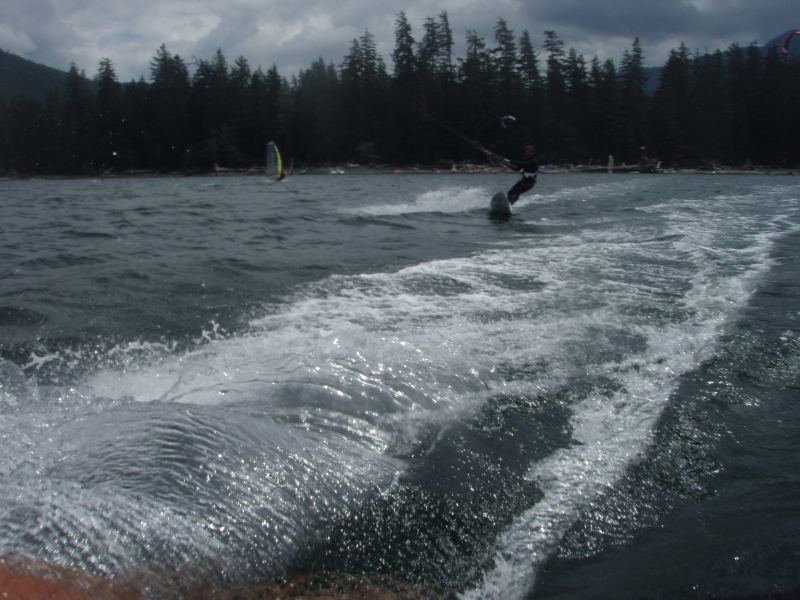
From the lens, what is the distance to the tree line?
56.8 meters

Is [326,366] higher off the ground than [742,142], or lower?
lower

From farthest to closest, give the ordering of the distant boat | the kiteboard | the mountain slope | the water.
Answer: the mountain slope, the distant boat, the kiteboard, the water

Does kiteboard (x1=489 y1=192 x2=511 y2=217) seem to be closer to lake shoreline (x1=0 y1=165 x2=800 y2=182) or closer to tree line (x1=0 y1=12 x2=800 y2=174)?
lake shoreline (x1=0 y1=165 x2=800 y2=182)

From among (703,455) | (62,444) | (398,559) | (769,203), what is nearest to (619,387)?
(703,455)

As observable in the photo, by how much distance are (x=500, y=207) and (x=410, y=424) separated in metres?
11.7

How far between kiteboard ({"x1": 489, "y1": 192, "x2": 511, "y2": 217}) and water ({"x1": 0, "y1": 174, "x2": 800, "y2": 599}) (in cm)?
698

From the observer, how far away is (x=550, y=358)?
4.53 metres

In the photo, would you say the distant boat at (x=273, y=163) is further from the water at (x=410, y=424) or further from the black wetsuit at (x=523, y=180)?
the water at (x=410, y=424)

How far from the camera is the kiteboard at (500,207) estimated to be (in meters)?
14.5

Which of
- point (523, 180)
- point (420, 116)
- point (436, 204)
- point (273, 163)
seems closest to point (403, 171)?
point (420, 116)

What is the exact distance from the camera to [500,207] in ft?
48.2

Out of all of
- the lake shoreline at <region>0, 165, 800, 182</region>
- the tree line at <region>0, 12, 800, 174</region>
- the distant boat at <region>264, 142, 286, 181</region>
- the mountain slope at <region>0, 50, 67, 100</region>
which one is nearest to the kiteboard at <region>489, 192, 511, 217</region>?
Answer: the distant boat at <region>264, 142, 286, 181</region>

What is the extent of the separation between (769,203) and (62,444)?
1989 cm

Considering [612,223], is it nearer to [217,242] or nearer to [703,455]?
[217,242]
